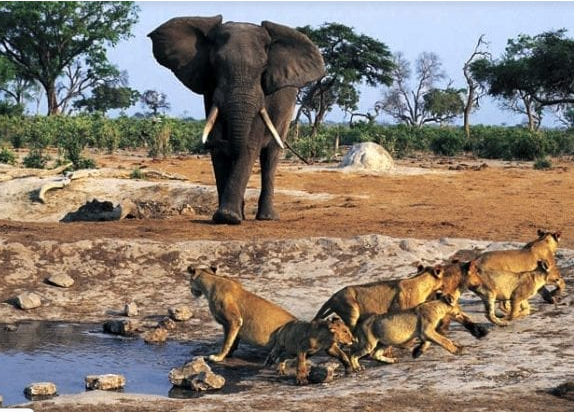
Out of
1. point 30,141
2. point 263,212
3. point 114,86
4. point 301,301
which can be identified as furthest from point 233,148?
point 114,86

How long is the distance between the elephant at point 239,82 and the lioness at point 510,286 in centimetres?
577

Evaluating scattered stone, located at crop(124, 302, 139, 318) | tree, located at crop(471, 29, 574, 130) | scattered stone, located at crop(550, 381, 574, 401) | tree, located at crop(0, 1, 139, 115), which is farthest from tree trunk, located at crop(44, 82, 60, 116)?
scattered stone, located at crop(550, 381, 574, 401)

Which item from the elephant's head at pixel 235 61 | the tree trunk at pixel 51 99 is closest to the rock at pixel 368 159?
the elephant's head at pixel 235 61

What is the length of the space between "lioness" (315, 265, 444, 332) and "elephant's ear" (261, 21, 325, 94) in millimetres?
6651

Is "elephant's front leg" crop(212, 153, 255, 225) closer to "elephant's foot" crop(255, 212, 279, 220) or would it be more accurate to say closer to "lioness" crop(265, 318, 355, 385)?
"elephant's foot" crop(255, 212, 279, 220)

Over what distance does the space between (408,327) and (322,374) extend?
2.44 feet

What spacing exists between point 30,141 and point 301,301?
2357 cm

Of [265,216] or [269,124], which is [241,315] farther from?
[265,216]

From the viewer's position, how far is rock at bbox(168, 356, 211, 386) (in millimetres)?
7824

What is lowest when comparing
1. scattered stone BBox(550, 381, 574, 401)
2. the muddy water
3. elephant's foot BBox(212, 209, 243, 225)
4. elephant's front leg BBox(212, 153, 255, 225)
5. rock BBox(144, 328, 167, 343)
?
the muddy water

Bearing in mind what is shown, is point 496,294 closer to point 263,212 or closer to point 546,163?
point 263,212

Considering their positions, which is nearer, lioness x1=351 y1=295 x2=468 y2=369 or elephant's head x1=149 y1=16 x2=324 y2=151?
lioness x1=351 y1=295 x2=468 y2=369

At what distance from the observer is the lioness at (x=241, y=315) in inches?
339

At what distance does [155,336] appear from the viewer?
966 centimetres
